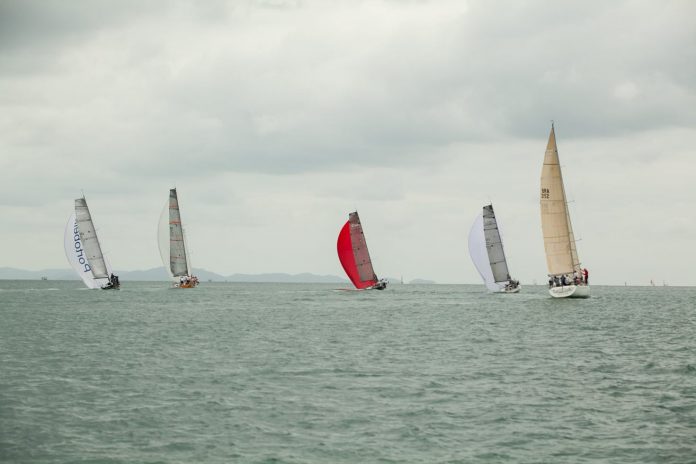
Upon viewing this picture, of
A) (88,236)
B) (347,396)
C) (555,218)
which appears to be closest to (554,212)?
(555,218)

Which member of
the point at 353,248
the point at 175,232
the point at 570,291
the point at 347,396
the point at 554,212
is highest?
the point at 175,232

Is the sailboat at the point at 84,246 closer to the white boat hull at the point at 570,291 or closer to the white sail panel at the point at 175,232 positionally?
the white sail panel at the point at 175,232

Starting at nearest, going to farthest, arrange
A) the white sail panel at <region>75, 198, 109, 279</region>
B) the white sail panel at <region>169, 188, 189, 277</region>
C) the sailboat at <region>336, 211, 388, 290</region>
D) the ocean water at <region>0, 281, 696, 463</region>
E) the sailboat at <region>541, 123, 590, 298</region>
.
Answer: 1. the ocean water at <region>0, 281, 696, 463</region>
2. the sailboat at <region>541, 123, 590, 298</region>
3. the sailboat at <region>336, 211, 388, 290</region>
4. the white sail panel at <region>75, 198, 109, 279</region>
5. the white sail panel at <region>169, 188, 189, 277</region>

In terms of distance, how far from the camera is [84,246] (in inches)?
4038

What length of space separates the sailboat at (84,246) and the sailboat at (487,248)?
48184 mm

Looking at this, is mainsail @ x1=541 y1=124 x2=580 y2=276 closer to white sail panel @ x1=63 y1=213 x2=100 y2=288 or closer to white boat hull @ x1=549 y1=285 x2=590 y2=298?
white boat hull @ x1=549 y1=285 x2=590 y2=298

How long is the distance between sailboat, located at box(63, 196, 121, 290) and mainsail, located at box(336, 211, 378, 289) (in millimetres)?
31781

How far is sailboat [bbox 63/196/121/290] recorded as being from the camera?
10119 cm

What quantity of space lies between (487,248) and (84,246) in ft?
168

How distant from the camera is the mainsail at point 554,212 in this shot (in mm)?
71938

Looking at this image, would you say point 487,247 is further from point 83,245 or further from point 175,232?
point 83,245

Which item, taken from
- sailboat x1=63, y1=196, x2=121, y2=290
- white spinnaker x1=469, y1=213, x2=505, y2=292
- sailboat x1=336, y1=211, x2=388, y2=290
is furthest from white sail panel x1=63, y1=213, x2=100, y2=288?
white spinnaker x1=469, y1=213, x2=505, y2=292

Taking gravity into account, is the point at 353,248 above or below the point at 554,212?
below

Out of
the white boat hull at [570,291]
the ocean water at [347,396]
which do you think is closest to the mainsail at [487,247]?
the white boat hull at [570,291]
